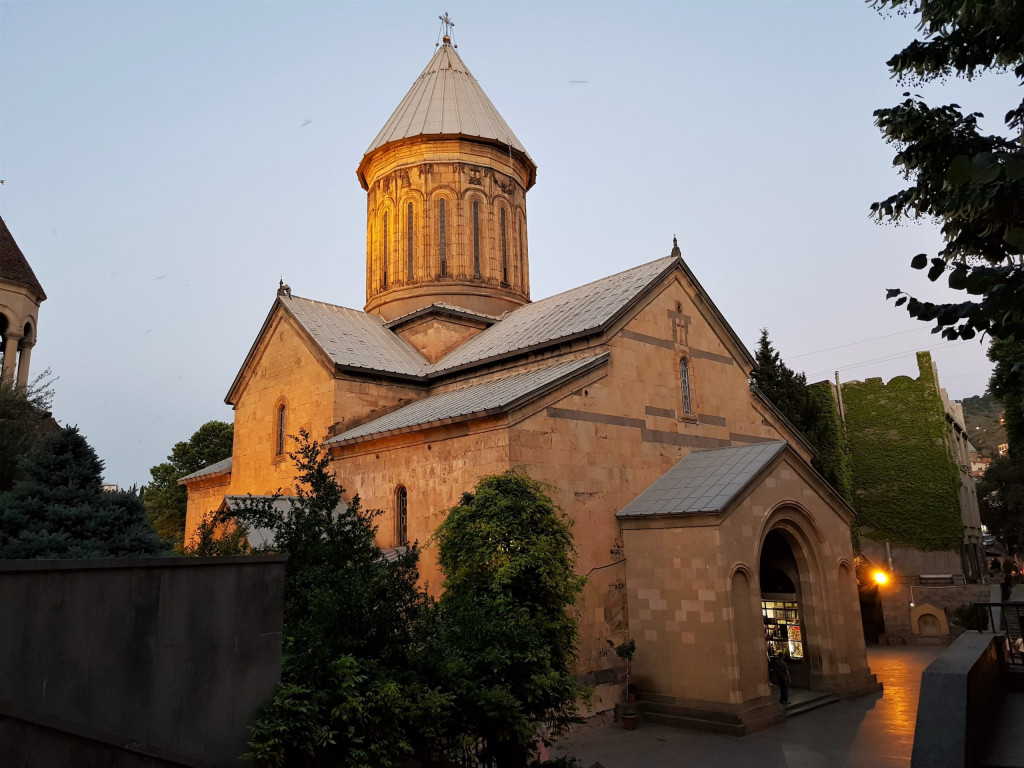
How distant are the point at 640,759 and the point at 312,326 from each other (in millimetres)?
12460

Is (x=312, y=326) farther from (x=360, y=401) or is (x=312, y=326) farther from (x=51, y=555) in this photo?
(x=51, y=555)

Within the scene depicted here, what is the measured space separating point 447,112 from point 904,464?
19.1 m

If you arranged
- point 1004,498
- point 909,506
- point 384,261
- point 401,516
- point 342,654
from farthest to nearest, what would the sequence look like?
point 1004,498
point 909,506
point 384,261
point 401,516
point 342,654

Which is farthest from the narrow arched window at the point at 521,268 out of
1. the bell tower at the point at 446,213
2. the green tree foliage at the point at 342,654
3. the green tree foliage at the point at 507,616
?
the green tree foliage at the point at 342,654

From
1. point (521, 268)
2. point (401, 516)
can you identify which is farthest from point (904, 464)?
point (401, 516)

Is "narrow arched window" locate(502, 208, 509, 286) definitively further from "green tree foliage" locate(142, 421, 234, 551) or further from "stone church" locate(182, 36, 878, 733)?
"green tree foliage" locate(142, 421, 234, 551)

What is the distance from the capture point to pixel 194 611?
511 centimetres

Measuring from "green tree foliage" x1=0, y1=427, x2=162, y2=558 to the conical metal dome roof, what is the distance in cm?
1559

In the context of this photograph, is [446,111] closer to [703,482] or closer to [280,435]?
[280,435]

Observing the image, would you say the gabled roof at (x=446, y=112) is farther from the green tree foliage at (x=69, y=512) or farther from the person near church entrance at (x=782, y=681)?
the person near church entrance at (x=782, y=681)

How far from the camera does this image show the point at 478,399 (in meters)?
13.7

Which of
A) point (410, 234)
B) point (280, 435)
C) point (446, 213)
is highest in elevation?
point (446, 213)

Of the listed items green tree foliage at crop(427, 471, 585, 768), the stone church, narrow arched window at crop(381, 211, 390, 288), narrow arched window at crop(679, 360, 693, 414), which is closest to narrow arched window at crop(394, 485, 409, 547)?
the stone church

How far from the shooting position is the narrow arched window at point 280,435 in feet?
57.0
